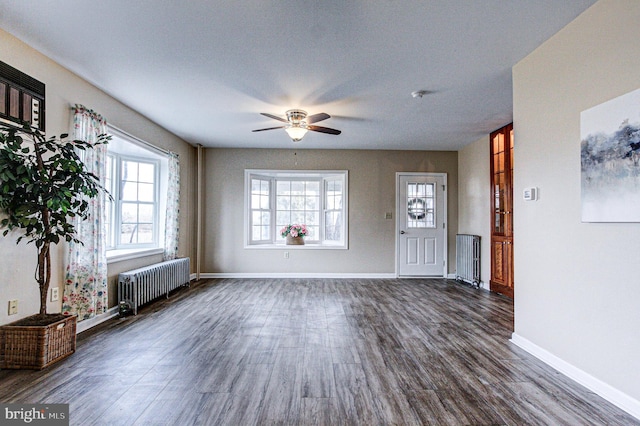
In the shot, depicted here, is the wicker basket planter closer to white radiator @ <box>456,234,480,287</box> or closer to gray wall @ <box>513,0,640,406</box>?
gray wall @ <box>513,0,640,406</box>

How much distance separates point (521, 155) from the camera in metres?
3.05

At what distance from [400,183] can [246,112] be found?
357 cm

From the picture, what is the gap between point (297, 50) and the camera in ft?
9.21

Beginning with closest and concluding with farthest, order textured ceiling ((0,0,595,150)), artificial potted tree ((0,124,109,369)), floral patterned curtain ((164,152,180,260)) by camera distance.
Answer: textured ceiling ((0,0,595,150)) → artificial potted tree ((0,124,109,369)) → floral patterned curtain ((164,152,180,260))

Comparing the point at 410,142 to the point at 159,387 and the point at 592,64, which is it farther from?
the point at 159,387

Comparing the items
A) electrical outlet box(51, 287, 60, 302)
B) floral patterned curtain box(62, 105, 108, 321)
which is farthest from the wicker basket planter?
floral patterned curtain box(62, 105, 108, 321)

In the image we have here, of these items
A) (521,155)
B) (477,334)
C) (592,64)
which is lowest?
(477,334)

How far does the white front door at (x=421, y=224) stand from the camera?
671cm

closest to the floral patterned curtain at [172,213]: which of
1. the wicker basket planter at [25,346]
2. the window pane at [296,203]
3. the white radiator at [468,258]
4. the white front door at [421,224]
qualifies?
the window pane at [296,203]

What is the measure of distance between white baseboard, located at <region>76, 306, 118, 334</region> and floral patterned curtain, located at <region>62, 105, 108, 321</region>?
7cm

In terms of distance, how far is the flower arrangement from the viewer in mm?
6766

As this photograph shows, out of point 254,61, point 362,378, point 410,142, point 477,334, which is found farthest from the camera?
point 410,142

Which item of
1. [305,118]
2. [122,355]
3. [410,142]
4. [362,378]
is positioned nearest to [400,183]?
[410,142]

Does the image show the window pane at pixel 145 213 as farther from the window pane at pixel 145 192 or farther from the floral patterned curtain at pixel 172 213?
the floral patterned curtain at pixel 172 213
